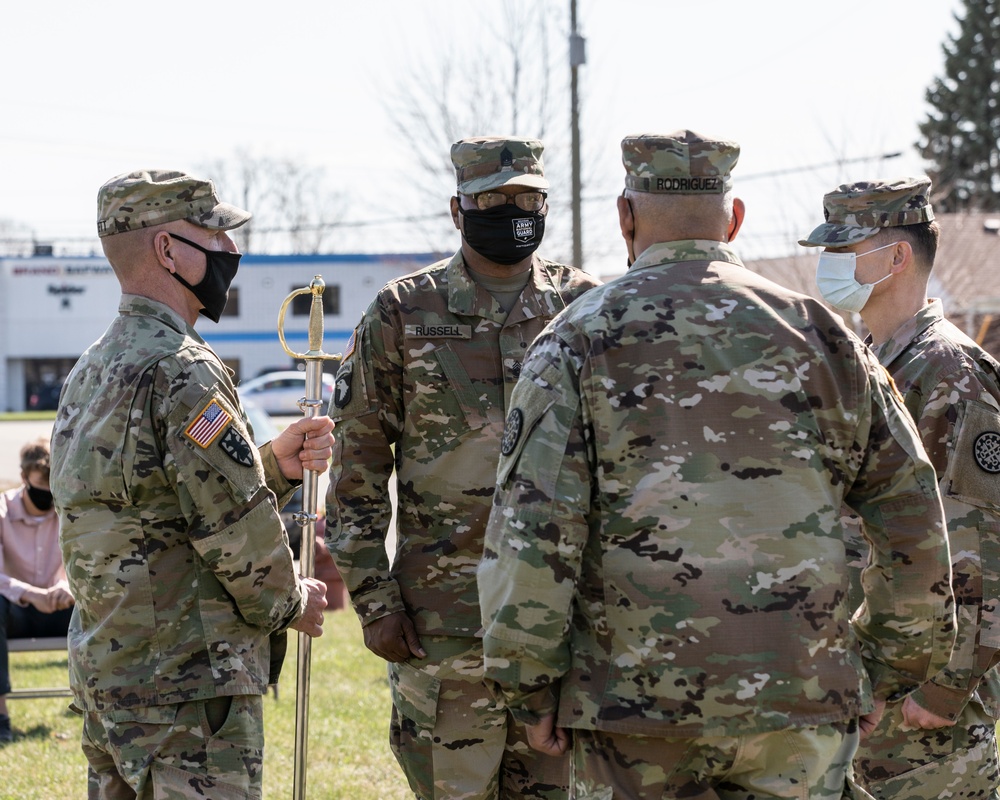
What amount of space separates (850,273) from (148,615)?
2535 mm

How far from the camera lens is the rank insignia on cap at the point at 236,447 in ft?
10.7

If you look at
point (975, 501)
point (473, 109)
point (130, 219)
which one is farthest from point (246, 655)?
point (473, 109)

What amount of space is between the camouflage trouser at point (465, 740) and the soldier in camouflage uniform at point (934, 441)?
3.47ft

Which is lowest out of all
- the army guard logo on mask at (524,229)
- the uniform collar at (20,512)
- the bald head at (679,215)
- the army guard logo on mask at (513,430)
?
the uniform collar at (20,512)

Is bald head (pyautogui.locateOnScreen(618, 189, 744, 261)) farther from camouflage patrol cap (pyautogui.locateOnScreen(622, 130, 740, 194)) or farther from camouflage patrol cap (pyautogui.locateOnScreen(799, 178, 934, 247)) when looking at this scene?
camouflage patrol cap (pyautogui.locateOnScreen(799, 178, 934, 247))

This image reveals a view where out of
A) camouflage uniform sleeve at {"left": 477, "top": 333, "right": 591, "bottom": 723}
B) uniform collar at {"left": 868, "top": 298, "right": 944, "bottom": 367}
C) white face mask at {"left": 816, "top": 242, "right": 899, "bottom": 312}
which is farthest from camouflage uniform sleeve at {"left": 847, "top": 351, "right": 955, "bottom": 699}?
white face mask at {"left": 816, "top": 242, "right": 899, "bottom": 312}

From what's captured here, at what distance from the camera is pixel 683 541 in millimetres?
2564

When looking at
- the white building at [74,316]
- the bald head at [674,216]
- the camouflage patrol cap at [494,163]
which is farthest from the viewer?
the white building at [74,316]

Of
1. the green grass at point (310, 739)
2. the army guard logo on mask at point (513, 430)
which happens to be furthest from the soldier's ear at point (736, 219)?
the green grass at point (310, 739)

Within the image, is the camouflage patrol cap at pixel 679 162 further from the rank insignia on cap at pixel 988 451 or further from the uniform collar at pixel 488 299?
the rank insignia on cap at pixel 988 451

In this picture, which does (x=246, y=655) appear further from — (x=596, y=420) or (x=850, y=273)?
(x=850, y=273)

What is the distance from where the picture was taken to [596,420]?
262 centimetres

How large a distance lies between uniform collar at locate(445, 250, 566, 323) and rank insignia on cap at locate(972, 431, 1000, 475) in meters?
1.39

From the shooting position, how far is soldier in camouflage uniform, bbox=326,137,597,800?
12.2 feet
